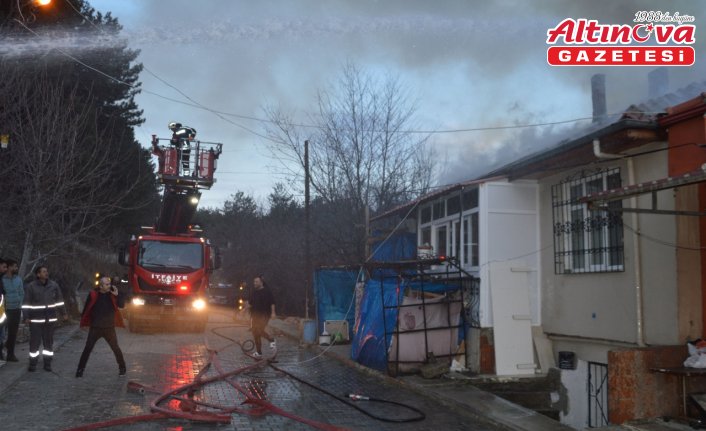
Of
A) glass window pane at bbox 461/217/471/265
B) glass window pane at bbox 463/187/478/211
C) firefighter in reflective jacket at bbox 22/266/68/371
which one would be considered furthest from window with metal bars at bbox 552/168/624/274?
firefighter in reflective jacket at bbox 22/266/68/371

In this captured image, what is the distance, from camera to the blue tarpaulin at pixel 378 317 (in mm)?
11719

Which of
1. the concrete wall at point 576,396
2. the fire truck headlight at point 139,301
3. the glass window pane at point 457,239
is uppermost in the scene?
the glass window pane at point 457,239

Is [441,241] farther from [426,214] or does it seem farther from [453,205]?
[453,205]

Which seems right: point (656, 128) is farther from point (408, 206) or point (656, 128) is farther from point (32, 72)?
point (32, 72)

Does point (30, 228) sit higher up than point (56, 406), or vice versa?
point (30, 228)

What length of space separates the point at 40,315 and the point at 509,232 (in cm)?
875

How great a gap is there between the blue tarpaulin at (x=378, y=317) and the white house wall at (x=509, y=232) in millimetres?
1078

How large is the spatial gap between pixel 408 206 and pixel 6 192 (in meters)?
10.4

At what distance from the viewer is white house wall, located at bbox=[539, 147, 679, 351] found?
8.33 metres

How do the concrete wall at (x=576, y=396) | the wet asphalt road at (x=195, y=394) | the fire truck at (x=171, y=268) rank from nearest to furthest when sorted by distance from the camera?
the wet asphalt road at (x=195, y=394) → the concrete wall at (x=576, y=396) → the fire truck at (x=171, y=268)

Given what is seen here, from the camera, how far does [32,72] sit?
50.1 feet

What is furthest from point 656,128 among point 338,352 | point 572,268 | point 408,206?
point 338,352

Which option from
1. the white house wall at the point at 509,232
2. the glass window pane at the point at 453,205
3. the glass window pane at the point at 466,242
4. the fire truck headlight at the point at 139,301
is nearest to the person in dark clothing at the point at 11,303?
the fire truck headlight at the point at 139,301

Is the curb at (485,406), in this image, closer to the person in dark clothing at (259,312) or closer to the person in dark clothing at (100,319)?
the person in dark clothing at (259,312)
